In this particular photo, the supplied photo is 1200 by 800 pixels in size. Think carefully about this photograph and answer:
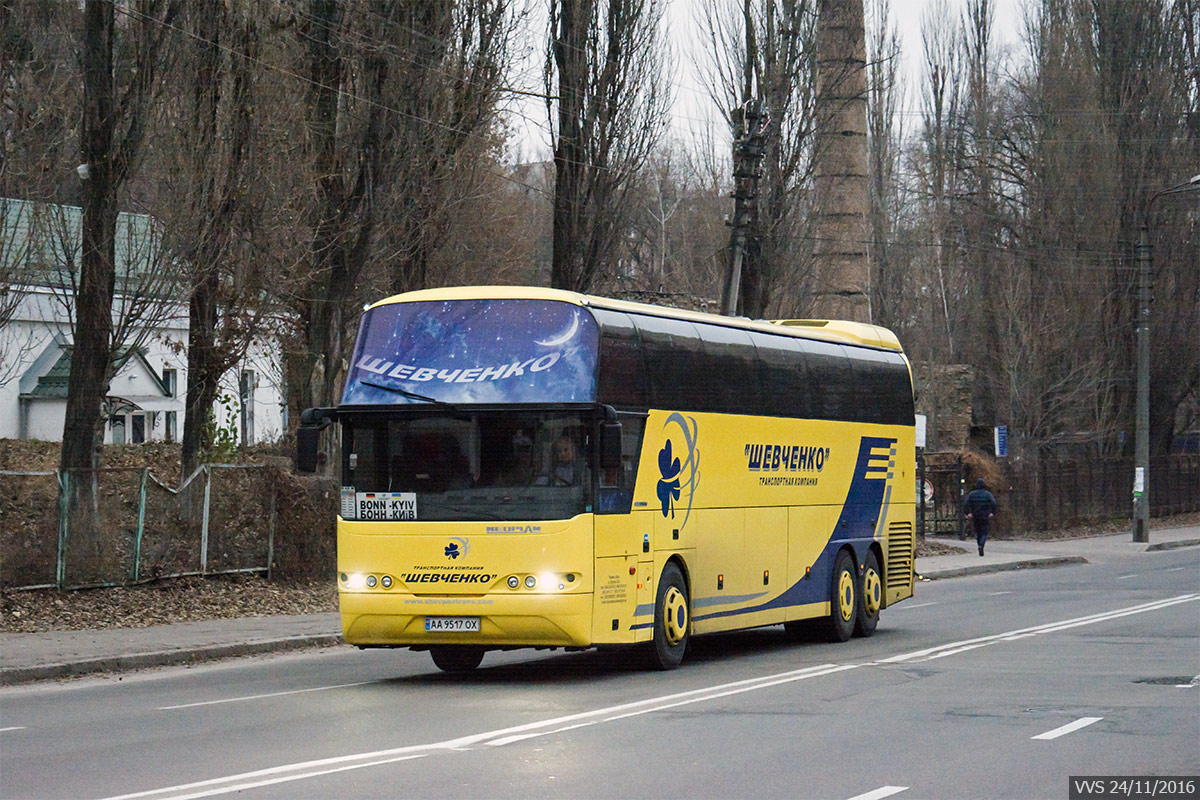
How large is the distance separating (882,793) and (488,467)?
6.60 metres

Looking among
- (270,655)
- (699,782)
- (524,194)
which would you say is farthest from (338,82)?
(524,194)

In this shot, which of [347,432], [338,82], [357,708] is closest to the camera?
[357,708]

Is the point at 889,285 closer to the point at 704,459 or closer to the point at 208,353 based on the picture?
the point at 208,353

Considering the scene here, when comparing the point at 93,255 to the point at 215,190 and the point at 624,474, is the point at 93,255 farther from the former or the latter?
the point at 624,474

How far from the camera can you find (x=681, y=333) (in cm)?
1653

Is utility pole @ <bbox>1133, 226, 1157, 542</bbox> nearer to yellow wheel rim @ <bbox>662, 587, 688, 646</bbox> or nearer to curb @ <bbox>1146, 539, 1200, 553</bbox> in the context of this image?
curb @ <bbox>1146, 539, 1200, 553</bbox>

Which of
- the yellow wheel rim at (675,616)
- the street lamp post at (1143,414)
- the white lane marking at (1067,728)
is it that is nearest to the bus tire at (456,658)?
the yellow wheel rim at (675,616)

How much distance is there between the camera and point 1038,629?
19.8 meters

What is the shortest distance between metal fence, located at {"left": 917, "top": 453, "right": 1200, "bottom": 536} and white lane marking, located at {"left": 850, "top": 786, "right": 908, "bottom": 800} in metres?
34.9

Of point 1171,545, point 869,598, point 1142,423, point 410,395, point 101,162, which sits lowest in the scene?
point 1171,545

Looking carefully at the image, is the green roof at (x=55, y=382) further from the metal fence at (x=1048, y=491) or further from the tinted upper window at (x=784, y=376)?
the tinted upper window at (x=784, y=376)

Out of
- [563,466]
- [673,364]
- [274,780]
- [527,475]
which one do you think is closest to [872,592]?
[673,364]

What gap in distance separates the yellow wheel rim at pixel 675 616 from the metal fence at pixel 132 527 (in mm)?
8657

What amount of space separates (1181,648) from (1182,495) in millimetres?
44905
